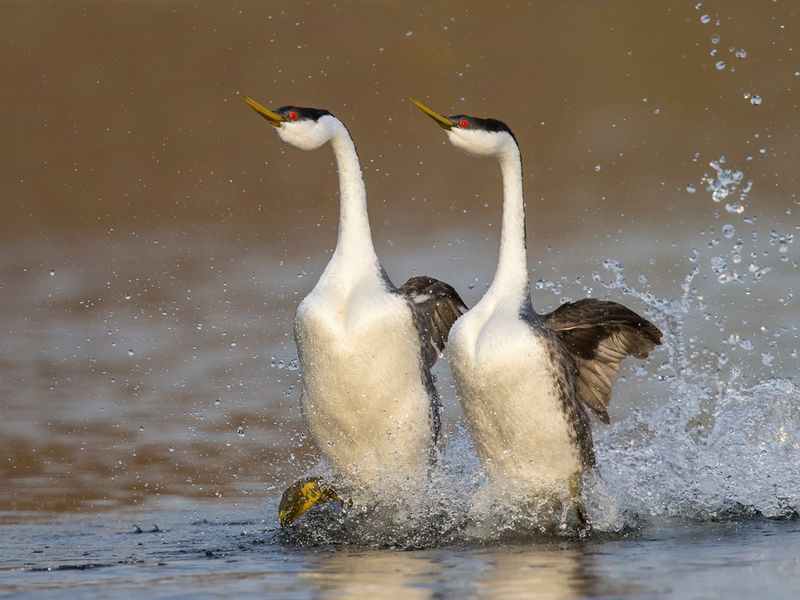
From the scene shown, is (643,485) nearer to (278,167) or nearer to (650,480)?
(650,480)

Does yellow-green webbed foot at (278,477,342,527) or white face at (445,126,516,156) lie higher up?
white face at (445,126,516,156)

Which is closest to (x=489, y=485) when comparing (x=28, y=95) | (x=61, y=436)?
(x=61, y=436)

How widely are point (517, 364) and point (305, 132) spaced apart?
1.78m

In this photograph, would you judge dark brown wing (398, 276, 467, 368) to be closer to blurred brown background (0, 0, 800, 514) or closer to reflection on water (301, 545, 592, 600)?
reflection on water (301, 545, 592, 600)

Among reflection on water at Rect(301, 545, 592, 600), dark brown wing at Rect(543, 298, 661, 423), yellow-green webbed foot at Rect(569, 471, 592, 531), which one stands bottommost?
reflection on water at Rect(301, 545, 592, 600)

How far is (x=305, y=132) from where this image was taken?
9.52 m

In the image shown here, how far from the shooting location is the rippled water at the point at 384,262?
28.1 feet

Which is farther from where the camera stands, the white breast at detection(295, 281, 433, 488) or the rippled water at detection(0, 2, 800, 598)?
the white breast at detection(295, 281, 433, 488)

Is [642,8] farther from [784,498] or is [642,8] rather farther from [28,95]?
[784,498]

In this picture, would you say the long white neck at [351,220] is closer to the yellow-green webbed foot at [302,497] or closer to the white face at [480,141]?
the white face at [480,141]

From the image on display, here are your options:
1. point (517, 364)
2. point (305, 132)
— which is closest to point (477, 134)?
point (305, 132)

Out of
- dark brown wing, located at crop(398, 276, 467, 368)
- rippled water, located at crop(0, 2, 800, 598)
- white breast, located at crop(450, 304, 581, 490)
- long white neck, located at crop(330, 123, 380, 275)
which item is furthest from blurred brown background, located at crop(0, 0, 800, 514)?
white breast, located at crop(450, 304, 581, 490)

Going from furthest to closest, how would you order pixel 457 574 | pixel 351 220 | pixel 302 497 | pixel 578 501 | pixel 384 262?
pixel 384 262 < pixel 351 220 < pixel 302 497 < pixel 578 501 < pixel 457 574

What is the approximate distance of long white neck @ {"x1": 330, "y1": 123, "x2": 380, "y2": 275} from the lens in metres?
9.41
